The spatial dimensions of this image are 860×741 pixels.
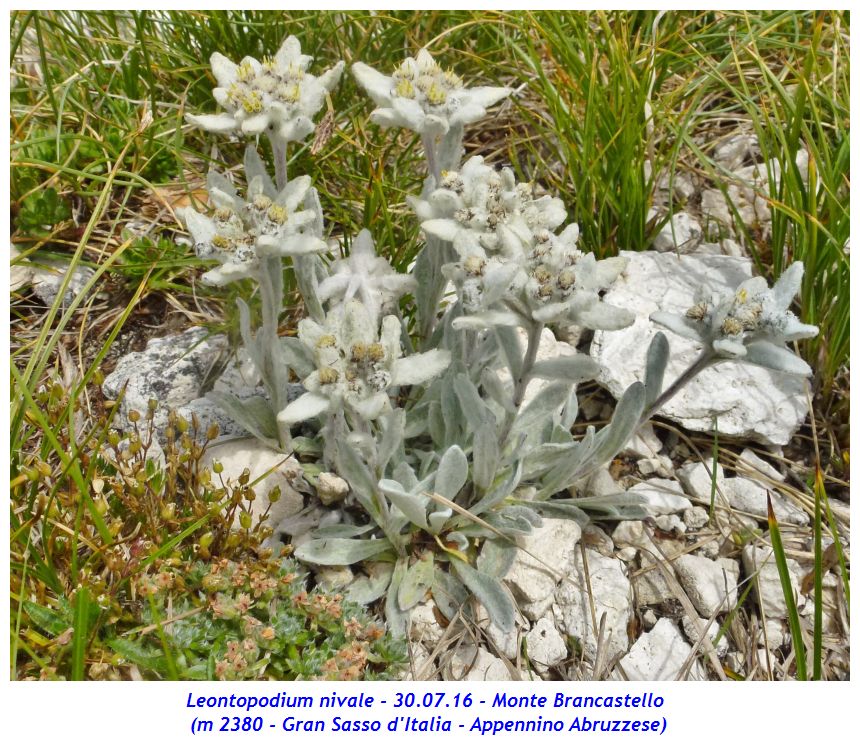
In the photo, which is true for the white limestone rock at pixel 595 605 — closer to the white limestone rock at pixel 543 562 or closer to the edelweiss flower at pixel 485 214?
the white limestone rock at pixel 543 562

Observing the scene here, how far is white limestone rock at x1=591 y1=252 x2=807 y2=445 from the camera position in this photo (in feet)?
9.95

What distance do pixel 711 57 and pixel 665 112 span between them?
71 cm

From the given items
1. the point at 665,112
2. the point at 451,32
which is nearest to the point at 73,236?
the point at 451,32

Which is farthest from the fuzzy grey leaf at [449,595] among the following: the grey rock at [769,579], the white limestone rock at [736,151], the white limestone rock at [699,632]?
the white limestone rock at [736,151]

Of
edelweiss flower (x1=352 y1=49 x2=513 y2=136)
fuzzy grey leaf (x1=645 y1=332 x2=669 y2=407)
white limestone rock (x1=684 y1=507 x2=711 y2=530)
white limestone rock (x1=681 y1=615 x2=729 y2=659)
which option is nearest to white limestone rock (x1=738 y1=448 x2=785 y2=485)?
white limestone rock (x1=684 y1=507 x2=711 y2=530)

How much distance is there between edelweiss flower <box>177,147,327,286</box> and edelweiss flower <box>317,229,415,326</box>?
1.11ft

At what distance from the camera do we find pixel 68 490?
273 cm

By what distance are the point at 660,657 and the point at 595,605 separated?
262 mm

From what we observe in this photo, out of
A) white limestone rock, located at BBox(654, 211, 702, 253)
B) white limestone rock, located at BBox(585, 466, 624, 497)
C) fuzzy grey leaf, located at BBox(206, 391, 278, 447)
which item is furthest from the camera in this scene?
white limestone rock, located at BBox(654, 211, 702, 253)

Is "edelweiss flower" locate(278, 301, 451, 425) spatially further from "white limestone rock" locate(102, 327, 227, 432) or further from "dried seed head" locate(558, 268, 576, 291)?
"white limestone rock" locate(102, 327, 227, 432)

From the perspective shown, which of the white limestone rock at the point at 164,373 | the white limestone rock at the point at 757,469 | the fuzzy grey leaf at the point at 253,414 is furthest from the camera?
the white limestone rock at the point at 164,373

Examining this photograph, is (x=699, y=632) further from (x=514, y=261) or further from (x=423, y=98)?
(x=423, y=98)

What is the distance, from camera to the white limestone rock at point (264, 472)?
2.84 m

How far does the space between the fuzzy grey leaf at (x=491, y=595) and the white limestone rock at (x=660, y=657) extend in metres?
0.45
